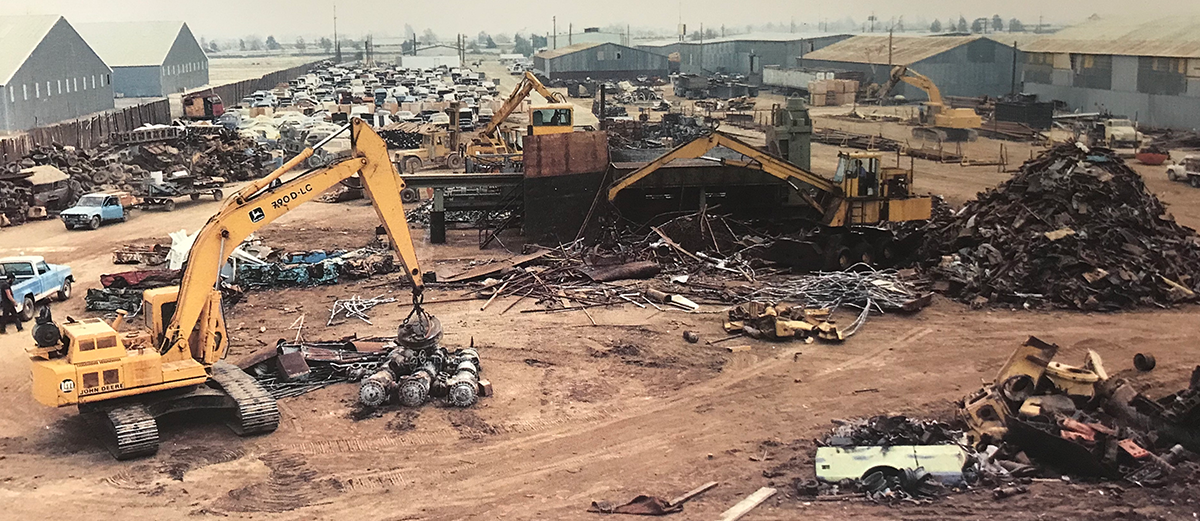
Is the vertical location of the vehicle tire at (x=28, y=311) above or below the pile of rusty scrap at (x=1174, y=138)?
below

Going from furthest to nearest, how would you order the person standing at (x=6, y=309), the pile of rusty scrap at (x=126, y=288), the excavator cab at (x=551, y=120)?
1. the excavator cab at (x=551, y=120)
2. the pile of rusty scrap at (x=126, y=288)
3. the person standing at (x=6, y=309)

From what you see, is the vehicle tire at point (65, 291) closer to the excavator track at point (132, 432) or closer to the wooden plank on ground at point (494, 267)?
the wooden plank on ground at point (494, 267)

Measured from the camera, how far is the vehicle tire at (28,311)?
22.0 metres

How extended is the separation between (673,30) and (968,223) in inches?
5986

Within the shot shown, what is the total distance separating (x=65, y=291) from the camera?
24000 mm

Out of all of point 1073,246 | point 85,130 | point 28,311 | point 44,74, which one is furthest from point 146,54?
point 1073,246

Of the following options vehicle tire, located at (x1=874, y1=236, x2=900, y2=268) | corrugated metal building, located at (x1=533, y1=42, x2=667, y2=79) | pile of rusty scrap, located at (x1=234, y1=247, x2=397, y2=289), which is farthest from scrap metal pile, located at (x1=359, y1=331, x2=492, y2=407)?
corrugated metal building, located at (x1=533, y1=42, x2=667, y2=79)

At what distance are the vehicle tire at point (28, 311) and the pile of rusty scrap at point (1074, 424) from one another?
17.6 metres

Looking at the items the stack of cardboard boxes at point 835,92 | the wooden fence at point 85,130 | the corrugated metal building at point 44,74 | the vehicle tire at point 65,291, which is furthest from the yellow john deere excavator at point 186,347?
the stack of cardboard boxes at point 835,92

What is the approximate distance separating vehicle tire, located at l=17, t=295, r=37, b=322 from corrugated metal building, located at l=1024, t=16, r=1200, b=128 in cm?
4570

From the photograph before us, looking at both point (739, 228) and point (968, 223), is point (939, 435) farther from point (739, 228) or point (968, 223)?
point (739, 228)

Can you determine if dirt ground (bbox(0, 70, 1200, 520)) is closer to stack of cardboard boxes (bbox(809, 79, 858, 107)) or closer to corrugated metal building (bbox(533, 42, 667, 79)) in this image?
stack of cardboard boxes (bbox(809, 79, 858, 107))

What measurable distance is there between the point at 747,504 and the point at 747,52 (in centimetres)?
10205

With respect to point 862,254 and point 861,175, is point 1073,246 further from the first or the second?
point 861,175
